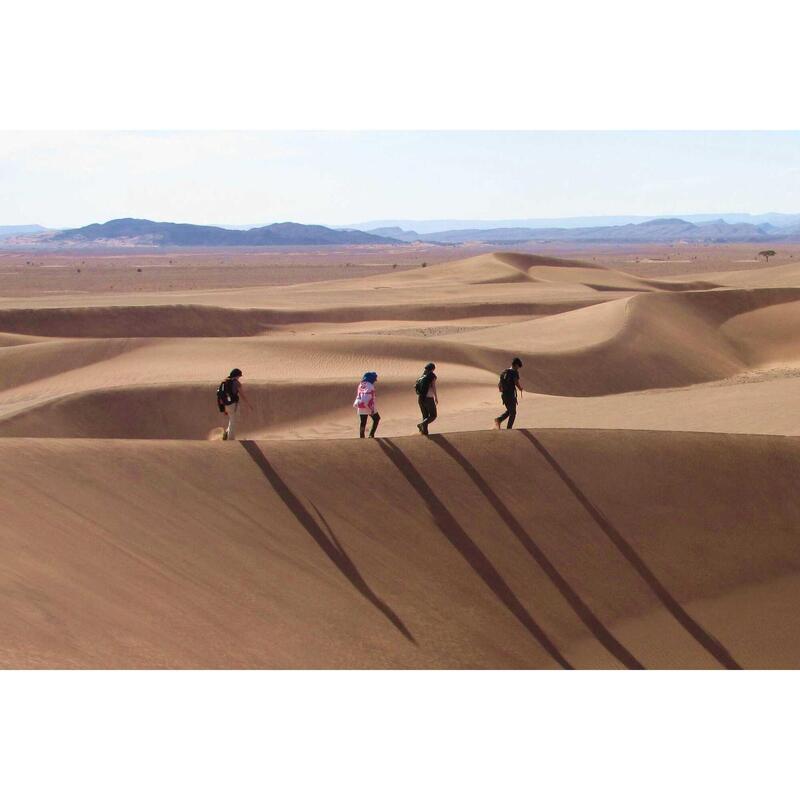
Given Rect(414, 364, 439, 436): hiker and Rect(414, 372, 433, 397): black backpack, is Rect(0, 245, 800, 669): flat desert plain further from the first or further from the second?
Rect(414, 372, 433, 397): black backpack

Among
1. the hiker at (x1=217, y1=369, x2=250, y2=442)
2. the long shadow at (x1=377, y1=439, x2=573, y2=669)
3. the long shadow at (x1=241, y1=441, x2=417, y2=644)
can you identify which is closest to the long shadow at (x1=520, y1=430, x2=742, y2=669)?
the long shadow at (x1=377, y1=439, x2=573, y2=669)

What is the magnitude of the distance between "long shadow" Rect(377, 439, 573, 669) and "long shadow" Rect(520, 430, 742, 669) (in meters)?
1.74

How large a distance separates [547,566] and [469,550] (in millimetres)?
894

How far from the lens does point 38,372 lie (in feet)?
98.1

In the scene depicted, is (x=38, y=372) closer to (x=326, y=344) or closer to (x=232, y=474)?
(x=326, y=344)

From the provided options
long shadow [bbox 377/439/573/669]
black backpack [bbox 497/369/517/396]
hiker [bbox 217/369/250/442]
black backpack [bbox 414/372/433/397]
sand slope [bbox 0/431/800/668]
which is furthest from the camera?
black backpack [bbox 497/369/517/396]

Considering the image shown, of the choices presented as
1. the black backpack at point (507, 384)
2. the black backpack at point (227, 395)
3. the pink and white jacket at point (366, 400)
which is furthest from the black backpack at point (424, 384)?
the black backpack at point (227, 395)

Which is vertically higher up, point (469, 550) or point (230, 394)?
point (230, 394)

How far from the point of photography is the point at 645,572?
12609 millimetres

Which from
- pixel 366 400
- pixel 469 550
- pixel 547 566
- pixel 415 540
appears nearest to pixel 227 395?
pixel 366 400

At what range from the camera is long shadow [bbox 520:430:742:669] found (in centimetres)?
1176

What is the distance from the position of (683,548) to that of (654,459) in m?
1.45

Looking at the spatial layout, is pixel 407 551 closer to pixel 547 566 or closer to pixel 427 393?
pixel 547 566

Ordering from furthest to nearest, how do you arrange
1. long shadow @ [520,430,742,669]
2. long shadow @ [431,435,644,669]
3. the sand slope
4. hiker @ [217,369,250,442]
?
hiker @ [217,369,250,442]
long shadow @ [520,430,742,669]
long shadow @ [431,435,644,669]
the sand slope
